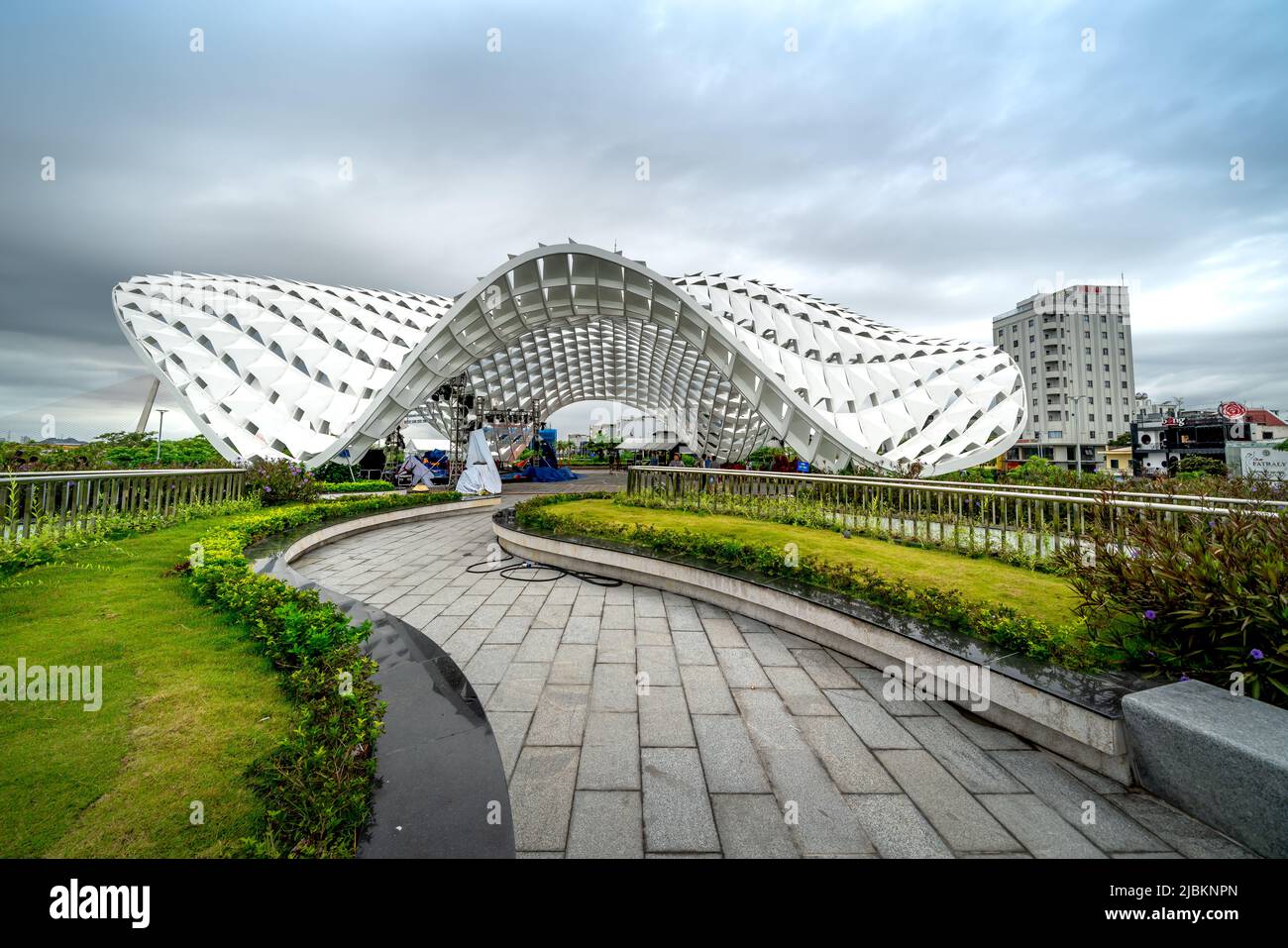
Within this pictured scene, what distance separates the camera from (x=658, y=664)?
182 inches

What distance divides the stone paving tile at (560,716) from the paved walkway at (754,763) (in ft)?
0.05

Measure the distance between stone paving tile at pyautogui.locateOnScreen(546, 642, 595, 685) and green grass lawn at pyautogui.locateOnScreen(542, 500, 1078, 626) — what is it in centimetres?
355

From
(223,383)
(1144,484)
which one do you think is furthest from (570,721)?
(223,383)

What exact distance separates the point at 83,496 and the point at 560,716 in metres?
9.77

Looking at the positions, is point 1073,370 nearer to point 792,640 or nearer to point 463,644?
point 792,640

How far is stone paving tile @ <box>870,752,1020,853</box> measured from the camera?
2.43m

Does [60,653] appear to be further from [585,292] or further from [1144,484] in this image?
[585,292]

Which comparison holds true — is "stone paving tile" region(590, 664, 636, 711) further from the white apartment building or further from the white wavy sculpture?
the white apartment building

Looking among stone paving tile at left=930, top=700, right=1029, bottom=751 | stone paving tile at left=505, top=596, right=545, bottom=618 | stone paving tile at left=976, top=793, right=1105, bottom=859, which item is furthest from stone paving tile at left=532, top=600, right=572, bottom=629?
stone paving tile at left=976, top=793, right=1105, bottom=859
